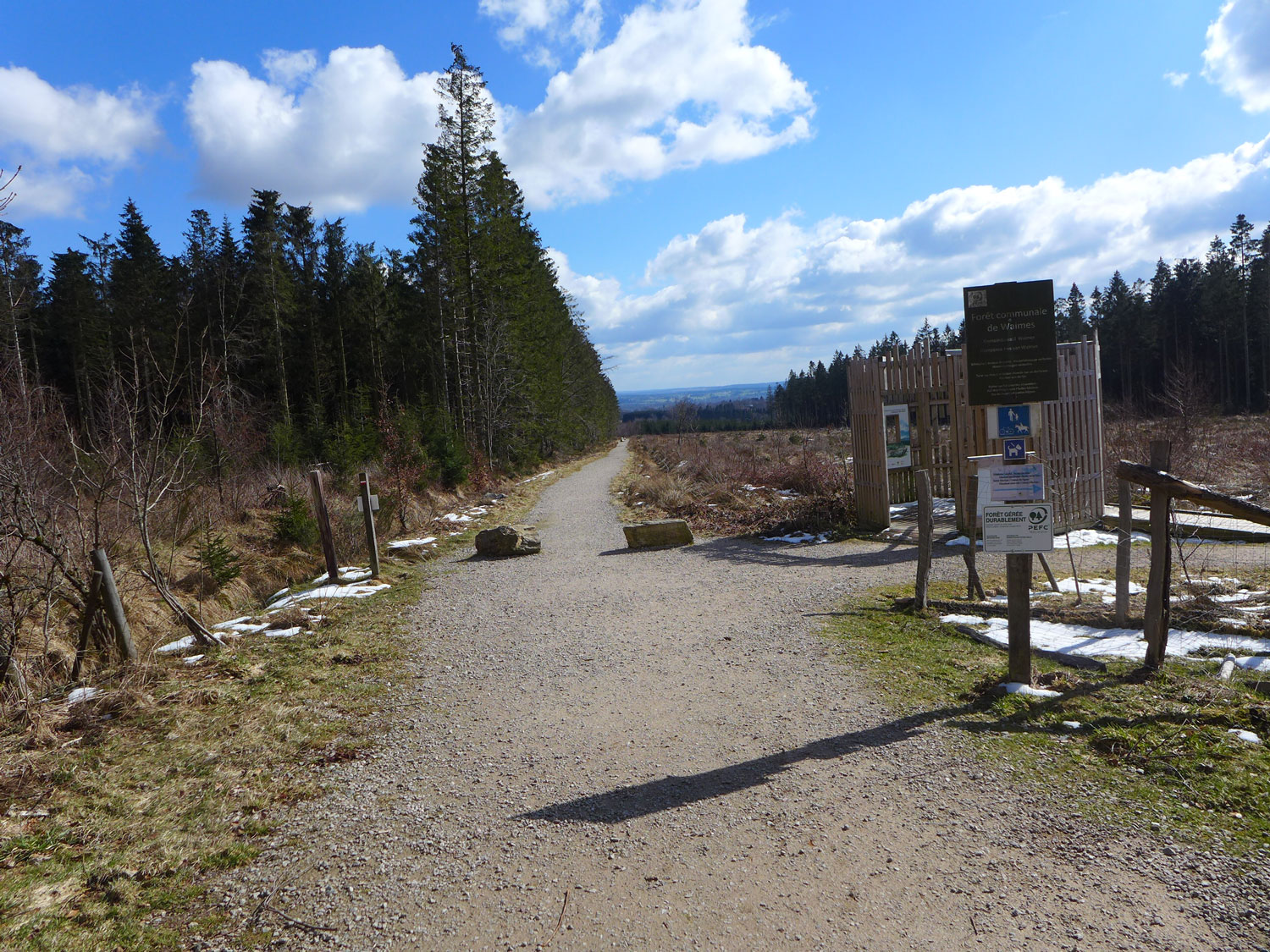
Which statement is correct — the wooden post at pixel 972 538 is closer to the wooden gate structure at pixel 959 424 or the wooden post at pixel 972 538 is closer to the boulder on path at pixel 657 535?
the wooden gate structure at pixel 959 424

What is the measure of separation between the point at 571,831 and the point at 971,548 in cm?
596

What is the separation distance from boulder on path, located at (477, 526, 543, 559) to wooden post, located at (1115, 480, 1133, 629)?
355 inches

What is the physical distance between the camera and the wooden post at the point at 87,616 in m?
6.47

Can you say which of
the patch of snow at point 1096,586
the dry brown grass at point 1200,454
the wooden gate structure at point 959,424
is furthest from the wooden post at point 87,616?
the dry brown grass at point 1200,454

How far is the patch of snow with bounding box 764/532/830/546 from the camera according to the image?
1328 centimetres

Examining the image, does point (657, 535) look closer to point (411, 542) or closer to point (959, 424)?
point (411, 542)

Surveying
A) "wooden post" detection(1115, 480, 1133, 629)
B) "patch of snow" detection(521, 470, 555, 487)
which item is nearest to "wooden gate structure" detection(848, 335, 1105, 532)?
"wooden post" detection(1115, 480, 1133, 629)

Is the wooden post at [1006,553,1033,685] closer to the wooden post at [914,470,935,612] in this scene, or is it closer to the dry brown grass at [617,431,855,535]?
the wooden post at [914,470,935,612]

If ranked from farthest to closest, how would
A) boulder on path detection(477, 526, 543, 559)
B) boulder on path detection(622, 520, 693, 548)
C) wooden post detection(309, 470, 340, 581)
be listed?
boulder on path detection(622, 520, 693, 548) → boulder on path detection(477, 526, 543, 559) → wooden post detection(309, 470, 340, 581)

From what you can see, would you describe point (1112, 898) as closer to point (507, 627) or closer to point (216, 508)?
point (507, 627)

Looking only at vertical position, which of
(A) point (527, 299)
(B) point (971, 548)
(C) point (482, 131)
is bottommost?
(B) point (971, 548)

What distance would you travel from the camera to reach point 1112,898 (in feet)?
10.1

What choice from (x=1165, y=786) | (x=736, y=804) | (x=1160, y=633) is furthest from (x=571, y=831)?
(x=1160, y=633)

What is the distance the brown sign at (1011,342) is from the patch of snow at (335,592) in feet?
26.7
